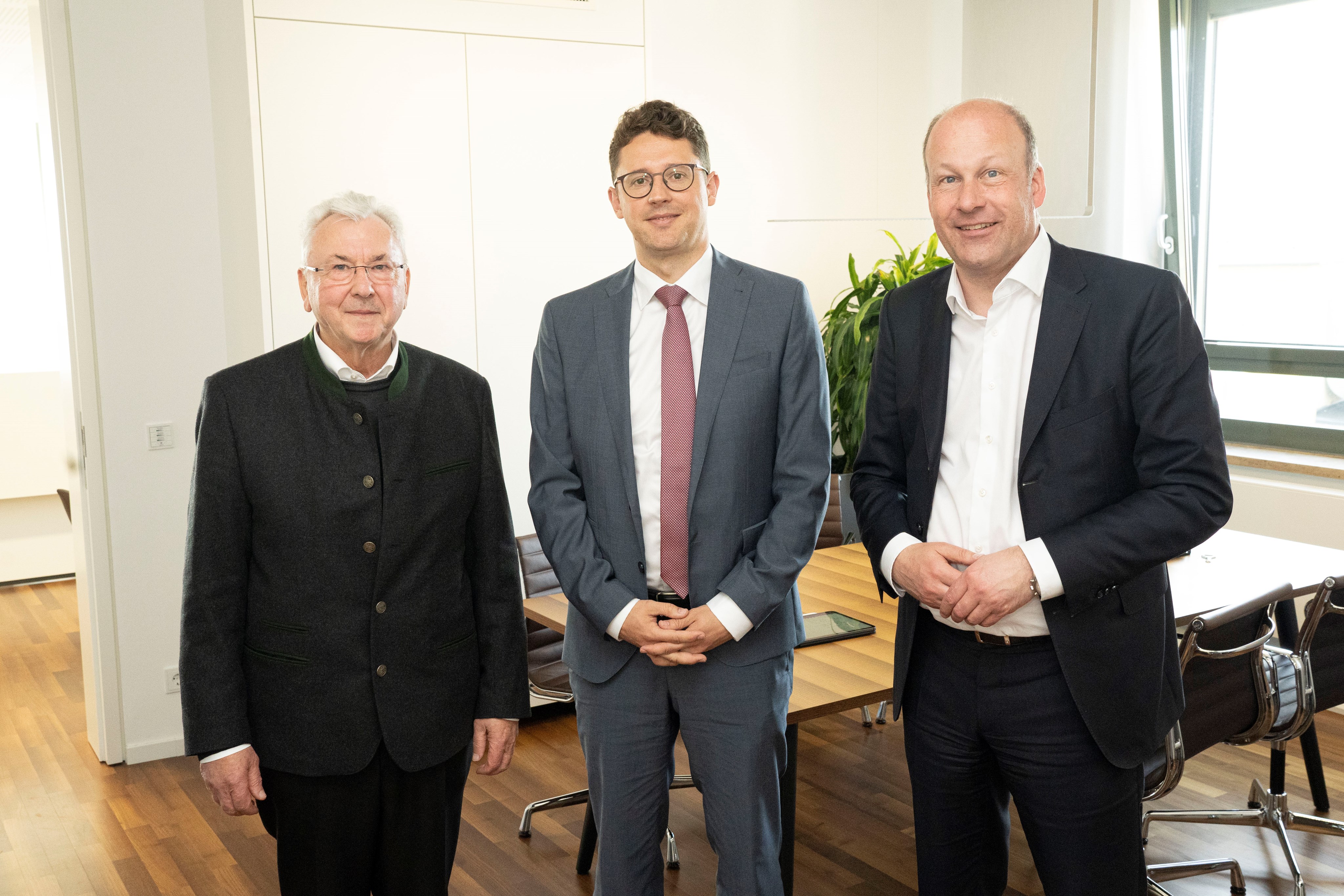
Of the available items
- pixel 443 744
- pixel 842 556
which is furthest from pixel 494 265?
pixel 443 744

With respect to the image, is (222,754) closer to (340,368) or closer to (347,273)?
(340,368)

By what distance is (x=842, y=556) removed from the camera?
3836 millimetres

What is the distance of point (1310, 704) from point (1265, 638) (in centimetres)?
49

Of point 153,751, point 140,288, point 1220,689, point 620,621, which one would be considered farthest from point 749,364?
point 153,751

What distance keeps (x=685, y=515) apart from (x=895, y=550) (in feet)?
1.32

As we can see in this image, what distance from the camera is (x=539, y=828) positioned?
364cm

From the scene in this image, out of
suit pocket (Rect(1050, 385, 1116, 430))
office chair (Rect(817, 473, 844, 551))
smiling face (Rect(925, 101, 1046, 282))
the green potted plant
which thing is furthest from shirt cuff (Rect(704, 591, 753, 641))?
the green potted plant

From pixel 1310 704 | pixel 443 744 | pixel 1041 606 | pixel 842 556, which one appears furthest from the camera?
pixel 842 556

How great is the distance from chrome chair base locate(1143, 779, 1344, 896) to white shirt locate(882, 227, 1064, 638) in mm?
1828

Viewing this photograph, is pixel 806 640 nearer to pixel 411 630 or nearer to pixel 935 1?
pixel 411 630

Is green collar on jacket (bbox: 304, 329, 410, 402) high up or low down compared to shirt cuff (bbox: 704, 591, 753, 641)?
up

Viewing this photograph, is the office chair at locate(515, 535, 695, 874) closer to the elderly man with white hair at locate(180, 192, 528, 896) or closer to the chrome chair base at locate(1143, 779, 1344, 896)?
the elderly man with white hair at locate(180, 192, 528, 896)

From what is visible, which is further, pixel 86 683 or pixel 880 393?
pixel 86 683

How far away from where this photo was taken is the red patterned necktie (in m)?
2.07
